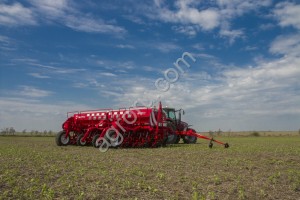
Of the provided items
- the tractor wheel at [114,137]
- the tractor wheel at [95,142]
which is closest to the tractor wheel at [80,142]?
the tractor wheel at [95,142]

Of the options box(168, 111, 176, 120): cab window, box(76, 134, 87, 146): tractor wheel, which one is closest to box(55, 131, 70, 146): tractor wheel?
box(76, 134, 87, 146): tractor wheel

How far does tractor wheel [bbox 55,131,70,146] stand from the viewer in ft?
74.4

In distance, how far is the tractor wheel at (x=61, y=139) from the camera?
22.7 meters

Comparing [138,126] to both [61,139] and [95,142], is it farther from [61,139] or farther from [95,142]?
[61,139]

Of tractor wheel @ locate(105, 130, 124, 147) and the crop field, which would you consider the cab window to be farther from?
the crop field

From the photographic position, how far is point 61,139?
22.8 m

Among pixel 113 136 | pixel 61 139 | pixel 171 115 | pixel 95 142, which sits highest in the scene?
pixel 171 115

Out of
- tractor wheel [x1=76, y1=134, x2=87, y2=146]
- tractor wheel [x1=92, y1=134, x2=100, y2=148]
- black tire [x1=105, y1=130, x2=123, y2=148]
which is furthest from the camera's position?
tractor wheel [x1=76, y1=134, x2=87, y2=146]

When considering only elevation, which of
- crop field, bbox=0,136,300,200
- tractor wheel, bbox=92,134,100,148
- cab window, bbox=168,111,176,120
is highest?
cab window, bbox=168,111,176,120

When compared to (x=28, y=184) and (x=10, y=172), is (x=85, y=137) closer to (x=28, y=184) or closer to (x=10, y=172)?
(x=10, y=172)

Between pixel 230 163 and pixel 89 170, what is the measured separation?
4975mm

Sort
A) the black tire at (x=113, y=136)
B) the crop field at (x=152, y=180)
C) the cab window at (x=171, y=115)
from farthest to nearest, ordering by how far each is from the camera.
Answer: the cab window at (x=171, y=115)
the black tire at (x=113, y=136)
the crop field at (x=152, y=180)

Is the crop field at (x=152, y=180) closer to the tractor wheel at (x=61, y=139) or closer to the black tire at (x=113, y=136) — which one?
the black tire at (x=113, y=136)

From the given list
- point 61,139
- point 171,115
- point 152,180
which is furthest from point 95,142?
point 152,180
